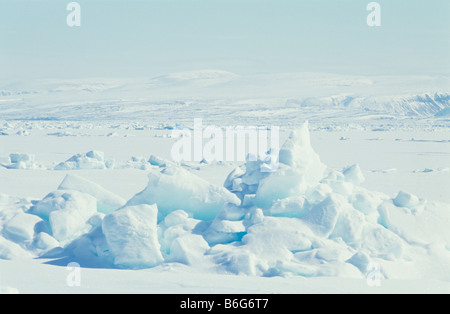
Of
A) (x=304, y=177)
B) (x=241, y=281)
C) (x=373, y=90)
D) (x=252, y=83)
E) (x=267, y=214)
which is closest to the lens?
(x=241, y=281)

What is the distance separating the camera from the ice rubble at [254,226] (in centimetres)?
421

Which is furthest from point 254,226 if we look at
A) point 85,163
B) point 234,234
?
point 85,163

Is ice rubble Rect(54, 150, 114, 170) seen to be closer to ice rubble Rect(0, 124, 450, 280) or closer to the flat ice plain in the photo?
the flat ice plain

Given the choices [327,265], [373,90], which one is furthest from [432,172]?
[373,90]

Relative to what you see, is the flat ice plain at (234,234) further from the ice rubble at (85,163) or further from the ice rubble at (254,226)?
the ice rubble at (85,163)

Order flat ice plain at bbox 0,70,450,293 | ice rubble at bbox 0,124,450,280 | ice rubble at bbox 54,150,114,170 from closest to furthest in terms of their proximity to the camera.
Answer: flat ice plain at bbox 0,70,450,293 < ice rubble at bbox 0,124,450,280 < ice rubble at bbox 54,150,114,170

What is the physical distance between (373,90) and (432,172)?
31.5 metres

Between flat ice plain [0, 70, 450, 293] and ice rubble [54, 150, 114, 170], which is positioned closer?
flat ice plain [0, 70, 450, 293]

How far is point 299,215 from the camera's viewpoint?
4.68 m

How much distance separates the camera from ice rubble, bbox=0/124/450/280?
13.8ft

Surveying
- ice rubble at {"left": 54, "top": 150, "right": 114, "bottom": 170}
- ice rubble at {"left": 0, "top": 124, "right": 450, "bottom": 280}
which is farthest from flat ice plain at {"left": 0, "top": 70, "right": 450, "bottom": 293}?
ice rubble at {"left": 54, "top": 150, "right": 114, "bottom": 170}

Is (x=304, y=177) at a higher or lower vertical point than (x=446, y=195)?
higher

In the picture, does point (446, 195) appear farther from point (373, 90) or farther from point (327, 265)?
point (373, 90)

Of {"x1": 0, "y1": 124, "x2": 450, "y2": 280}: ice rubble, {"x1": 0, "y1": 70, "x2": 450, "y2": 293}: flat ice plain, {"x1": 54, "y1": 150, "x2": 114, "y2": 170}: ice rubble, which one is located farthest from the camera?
{"x1": 54, "y1": 150, "x2": 114, "y2": 170}: ice rubble
